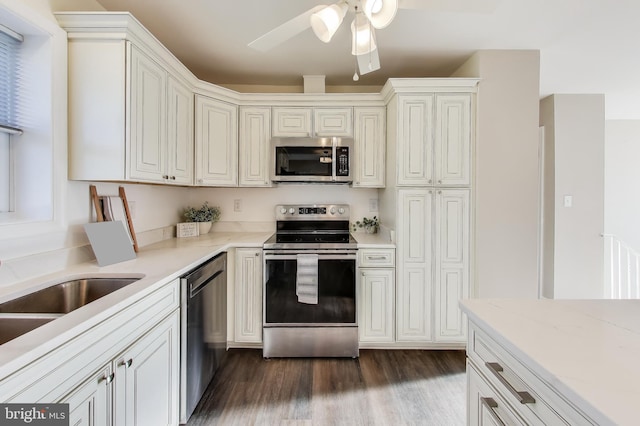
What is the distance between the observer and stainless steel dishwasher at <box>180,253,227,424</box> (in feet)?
5.23

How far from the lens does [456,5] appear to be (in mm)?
1315

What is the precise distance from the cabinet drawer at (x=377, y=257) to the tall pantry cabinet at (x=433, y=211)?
6 cm

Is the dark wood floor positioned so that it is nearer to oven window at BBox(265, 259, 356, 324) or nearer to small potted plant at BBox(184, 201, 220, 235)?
oven window at BBox(265, 259, 356, 324)

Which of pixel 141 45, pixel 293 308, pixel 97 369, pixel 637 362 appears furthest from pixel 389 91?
pixel 97 369

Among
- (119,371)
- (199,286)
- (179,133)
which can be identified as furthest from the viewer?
(179,133)

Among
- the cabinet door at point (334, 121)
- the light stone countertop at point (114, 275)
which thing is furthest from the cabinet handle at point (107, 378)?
the cabinet door at point (334, 121)

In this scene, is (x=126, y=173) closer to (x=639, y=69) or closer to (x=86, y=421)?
(x=86, y=421)

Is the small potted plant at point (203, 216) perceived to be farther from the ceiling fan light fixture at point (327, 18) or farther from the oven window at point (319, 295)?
the ceiling fan light fixture at point (327, 18)

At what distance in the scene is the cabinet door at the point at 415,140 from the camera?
94.3 inches

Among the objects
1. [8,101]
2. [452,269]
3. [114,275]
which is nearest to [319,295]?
[452,269]

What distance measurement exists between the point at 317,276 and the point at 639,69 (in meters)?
3.60

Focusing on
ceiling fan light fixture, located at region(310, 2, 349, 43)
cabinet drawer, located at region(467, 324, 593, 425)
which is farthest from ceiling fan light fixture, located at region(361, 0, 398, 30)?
cabinet drawer, located at region(467, 324, 593, 425)

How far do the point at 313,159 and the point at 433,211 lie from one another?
1.13 m

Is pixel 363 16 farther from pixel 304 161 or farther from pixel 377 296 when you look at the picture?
pixel 377 296
